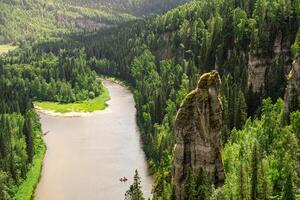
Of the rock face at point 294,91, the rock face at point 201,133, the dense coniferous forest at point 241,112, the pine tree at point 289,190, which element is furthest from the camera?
the rock face at point 294,91

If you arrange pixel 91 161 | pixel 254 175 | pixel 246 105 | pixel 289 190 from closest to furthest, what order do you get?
pixel 289 190 → pixel 254 175 → pixel 246 105 → pixel 91 161

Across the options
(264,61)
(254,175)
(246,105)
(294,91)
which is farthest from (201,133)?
(264,61)

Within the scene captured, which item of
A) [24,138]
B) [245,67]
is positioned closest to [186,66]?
[245,67]

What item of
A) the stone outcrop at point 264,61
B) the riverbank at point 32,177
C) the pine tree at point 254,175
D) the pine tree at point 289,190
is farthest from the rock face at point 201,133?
the stone outcrop at point 264,61

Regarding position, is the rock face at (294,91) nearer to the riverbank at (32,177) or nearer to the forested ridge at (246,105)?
the forested ridge at (246,105)

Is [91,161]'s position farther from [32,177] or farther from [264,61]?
[264,61]

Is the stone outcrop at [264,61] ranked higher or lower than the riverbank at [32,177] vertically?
higher
